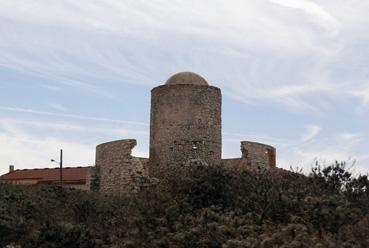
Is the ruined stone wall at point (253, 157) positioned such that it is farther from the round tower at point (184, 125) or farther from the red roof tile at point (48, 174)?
the red roof tile at point (48, 174)

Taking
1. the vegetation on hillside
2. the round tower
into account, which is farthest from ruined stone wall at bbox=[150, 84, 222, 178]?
the vegetation on hillside

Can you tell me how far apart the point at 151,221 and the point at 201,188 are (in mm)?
2001

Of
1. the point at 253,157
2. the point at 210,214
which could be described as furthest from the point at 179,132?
the point at 210,214

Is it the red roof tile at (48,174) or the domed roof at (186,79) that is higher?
the domed roof at (186,79)

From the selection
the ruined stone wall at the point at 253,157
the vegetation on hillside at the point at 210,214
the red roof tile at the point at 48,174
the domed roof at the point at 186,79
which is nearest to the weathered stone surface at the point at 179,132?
the domed roof at the point at 186,79

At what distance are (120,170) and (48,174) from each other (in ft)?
63.8

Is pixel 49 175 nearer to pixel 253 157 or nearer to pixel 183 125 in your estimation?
pixel 253 157

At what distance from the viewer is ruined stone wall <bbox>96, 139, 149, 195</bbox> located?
2327 cm

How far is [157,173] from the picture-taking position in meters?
22.5

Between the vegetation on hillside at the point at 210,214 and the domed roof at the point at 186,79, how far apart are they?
3.76m

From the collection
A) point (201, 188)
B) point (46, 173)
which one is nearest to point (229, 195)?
point (201, 188)

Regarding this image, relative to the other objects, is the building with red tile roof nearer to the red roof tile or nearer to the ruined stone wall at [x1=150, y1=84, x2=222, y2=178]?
the red roof tile

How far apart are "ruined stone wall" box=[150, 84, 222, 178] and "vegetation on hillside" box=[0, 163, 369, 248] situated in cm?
179

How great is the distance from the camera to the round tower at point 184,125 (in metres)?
21.9
